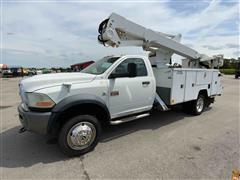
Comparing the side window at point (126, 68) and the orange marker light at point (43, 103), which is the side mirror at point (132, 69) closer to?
the side window at point (126, 68)

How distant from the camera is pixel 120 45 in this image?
462cm

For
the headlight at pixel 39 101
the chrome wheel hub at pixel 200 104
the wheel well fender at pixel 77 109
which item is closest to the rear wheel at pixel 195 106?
the chrome wheel hub at pixel 200 104

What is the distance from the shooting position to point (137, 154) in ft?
11.3

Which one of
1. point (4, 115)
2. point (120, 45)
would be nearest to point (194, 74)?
point (120, 45)

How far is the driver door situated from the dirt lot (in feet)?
2.27

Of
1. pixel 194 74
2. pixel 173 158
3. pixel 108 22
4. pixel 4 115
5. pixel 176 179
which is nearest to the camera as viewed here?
pixel 176 179

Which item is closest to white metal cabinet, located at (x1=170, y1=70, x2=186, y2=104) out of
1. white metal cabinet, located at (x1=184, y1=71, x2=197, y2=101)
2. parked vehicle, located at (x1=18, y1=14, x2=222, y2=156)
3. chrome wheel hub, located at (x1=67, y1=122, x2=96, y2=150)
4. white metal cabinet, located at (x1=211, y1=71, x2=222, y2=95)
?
parked vehicle, located at (x1=18, y1=14, x2=222, y2=156)

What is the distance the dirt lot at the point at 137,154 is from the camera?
9.44 ft

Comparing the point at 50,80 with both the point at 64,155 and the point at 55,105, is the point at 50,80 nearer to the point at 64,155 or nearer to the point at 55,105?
the point at 55,105

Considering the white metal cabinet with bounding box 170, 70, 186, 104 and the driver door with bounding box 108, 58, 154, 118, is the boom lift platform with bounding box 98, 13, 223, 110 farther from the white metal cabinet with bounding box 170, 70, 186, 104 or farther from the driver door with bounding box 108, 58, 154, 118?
the driver door with bounding box 108, 58, 154, 118

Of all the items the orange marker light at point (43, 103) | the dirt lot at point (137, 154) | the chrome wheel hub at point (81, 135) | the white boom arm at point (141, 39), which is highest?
the white boom arm at point (141, 39)

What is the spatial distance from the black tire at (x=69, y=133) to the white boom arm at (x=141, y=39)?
215 cm

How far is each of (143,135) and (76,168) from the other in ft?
6.34

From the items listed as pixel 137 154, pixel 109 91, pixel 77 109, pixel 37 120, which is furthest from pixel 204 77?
pixel 37 120
